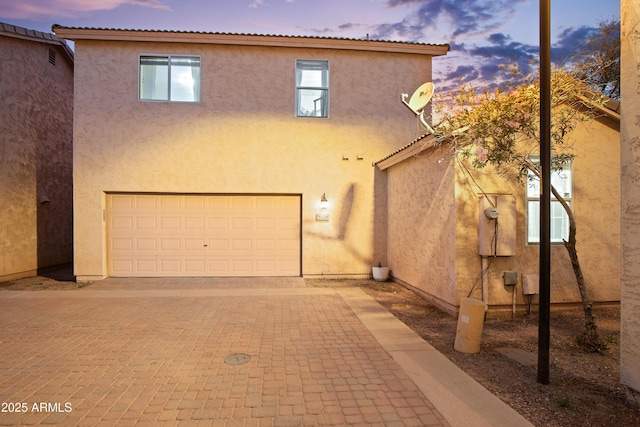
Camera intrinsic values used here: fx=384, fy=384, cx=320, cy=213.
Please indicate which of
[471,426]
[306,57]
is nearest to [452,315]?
[471,426]

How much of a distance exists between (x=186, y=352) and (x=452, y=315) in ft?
15.3

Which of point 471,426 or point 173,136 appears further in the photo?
point 173,136

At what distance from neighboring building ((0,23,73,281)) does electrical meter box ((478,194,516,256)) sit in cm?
1230

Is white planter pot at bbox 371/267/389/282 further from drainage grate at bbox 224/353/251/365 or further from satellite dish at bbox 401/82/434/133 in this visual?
drainage grate at bbox 224/353/251/365

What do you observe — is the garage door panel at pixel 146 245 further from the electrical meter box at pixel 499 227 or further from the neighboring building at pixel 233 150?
the electrical meter box at pixel 499 227

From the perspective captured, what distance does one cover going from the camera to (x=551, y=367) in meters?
4.79

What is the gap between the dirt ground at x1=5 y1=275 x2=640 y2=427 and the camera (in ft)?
12.0

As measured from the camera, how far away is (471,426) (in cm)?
337

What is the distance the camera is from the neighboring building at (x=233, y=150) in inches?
Result: 420

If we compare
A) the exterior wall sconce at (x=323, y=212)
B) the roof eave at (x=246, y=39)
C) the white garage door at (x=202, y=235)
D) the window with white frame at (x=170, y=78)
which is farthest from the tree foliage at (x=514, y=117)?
the window with white frame at (x=170, y=78)

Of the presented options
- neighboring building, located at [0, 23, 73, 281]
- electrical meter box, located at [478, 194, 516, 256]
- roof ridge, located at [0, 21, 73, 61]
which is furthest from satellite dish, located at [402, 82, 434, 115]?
roof ridge, located at [0, 21, 73, 61]

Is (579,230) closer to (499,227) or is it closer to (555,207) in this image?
(555,207)

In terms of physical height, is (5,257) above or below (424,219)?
below

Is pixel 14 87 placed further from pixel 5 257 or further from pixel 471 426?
pixel 471 426
